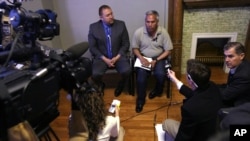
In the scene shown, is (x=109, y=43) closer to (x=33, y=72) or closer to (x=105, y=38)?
(x=105, y=38)

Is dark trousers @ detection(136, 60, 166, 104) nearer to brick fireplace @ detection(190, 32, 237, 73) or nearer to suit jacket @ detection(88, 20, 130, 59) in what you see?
suit jacket @ detection(88, 20, 130, 59)

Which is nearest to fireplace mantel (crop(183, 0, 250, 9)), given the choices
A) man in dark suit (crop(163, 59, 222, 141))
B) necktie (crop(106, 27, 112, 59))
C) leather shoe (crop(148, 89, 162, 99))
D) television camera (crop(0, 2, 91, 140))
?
necktie (crop(106, 27, 112, 59))

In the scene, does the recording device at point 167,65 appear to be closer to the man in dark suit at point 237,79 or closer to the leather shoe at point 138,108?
the leather shoe at point 138,108

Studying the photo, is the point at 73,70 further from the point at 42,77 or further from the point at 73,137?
the point at 73,137

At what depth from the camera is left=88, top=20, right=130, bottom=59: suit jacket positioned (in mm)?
2801

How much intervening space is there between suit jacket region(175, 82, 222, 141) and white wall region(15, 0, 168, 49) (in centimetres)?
176

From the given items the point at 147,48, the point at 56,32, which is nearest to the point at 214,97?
the point at 56,32

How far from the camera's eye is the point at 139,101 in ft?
8.46

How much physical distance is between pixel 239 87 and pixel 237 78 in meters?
0.07

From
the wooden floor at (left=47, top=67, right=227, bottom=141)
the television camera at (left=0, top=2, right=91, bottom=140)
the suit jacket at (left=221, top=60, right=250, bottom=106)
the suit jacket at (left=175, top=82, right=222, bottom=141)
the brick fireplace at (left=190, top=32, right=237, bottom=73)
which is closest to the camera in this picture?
the television camera at (left=0, top=2, right=91, bottom=140)

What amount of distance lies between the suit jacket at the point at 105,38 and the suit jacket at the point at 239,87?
1372 millimetres

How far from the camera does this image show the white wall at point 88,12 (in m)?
2.96

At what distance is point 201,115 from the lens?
139 centimetres

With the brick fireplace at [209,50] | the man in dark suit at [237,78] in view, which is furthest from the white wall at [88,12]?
the man in dark suit at [237,78]
